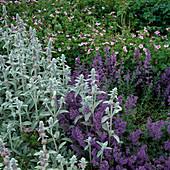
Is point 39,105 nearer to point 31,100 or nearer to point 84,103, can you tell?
point 31,100

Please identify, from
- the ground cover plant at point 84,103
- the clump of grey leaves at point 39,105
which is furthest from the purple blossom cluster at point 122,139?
the clump of grey leaves at point 39,105

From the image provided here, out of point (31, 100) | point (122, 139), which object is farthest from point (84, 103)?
point (31, 100)

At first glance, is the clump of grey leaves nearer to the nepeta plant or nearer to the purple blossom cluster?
the nepeta plant

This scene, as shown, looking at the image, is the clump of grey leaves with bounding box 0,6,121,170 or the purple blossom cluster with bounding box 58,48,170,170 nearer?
the purple blossom cluster with bounding box 58,48,170,170

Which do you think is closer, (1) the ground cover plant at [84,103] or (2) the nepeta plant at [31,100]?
(1) the ground cover plant at [84,103]

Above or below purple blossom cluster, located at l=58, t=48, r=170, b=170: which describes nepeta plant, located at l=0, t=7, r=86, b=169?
above

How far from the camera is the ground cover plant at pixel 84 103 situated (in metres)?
2.53

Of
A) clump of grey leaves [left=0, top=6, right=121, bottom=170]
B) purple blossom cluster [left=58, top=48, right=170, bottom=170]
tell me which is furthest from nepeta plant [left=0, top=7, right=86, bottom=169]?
purple blossom cluster [left=58, top=48, right=170, bottom=170]

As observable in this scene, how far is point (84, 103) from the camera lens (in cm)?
270

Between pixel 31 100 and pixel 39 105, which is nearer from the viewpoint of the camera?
pixel 31 100

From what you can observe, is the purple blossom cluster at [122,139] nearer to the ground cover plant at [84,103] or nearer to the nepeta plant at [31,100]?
the ground cover plant at [84,103]

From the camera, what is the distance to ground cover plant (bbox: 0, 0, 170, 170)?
99.5 inches

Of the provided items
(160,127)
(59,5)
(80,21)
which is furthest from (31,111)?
(59,5)

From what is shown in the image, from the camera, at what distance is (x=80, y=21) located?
207 inches
